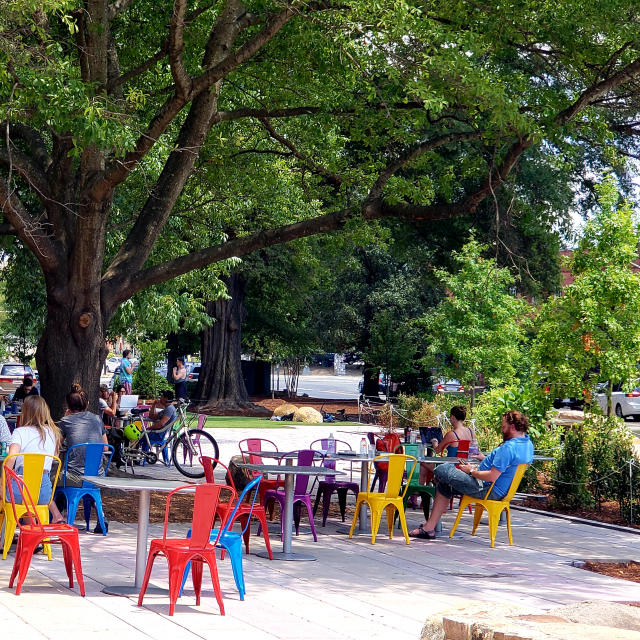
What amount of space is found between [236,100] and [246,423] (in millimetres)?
15523

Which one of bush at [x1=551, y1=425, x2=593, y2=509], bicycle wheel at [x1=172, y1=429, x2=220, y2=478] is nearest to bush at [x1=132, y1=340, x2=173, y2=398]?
bicycle wheel at [x1=172, y1=429, x2=220, y2=478]

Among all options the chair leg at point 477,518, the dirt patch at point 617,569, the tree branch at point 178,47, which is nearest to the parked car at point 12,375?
the tree branch at point 178,47

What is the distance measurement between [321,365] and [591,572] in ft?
283

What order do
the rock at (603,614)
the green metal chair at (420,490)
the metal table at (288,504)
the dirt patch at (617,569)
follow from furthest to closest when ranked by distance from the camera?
1. the green metal chair at (420,490)
2. the metal table at (288,504)
3. the dirt patch at (617,569)
4. the rock at (603,614)

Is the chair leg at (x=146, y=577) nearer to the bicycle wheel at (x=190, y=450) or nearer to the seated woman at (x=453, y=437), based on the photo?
the seated woman at (x=453, y=437)

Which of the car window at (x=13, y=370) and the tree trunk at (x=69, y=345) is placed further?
the car window at (x=13, y=370)

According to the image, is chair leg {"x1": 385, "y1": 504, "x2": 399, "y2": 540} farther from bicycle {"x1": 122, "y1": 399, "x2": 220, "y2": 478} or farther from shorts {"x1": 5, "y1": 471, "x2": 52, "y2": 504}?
bicycle {"x1": 122, "y1": 399, "x2": 220, "y2": 478}

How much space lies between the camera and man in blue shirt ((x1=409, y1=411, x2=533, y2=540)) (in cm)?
1066

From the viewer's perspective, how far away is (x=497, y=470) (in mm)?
10656

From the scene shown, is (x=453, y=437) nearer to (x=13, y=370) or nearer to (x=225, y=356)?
(x=225, y=356)

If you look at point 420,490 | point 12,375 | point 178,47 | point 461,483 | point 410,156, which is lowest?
point 420,490

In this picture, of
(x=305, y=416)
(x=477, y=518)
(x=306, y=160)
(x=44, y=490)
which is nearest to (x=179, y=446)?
(x=306, y=160)

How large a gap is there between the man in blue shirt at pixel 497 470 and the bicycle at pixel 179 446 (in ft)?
20.5

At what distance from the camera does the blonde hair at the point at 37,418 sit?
877 centimetres
